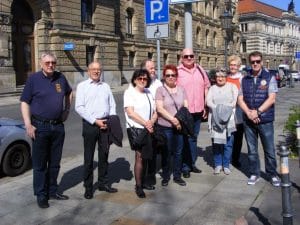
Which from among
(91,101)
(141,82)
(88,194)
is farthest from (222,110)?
(88,194)

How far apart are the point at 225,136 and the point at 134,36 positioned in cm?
3626

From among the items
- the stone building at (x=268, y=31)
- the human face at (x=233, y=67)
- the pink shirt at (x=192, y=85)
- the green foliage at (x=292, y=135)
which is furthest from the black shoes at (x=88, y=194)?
the stone building at (x=268, y=31)

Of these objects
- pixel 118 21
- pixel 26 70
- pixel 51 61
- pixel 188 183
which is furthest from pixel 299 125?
pixel 118 21

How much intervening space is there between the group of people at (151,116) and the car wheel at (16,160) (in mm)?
1808

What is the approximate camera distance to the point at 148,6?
343 inches

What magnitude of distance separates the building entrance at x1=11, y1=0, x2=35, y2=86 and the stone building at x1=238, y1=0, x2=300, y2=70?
59.4m

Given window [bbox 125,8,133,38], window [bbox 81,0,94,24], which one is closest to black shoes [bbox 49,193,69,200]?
window [bbox 81,0,94,24]

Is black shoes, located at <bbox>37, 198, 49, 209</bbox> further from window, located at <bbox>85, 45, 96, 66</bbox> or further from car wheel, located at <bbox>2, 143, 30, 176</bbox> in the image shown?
window, located at <bbox>85, 45, 96, 66</bbox>

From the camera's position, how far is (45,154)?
19.6 feet

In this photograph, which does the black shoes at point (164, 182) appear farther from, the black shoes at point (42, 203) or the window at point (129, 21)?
the window at point (129, 21)

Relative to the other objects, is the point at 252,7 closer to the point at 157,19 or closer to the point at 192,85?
the point at 157,19

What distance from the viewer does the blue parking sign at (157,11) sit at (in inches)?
334

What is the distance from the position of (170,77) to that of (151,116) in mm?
730

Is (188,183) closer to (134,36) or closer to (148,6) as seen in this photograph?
(148,6)
